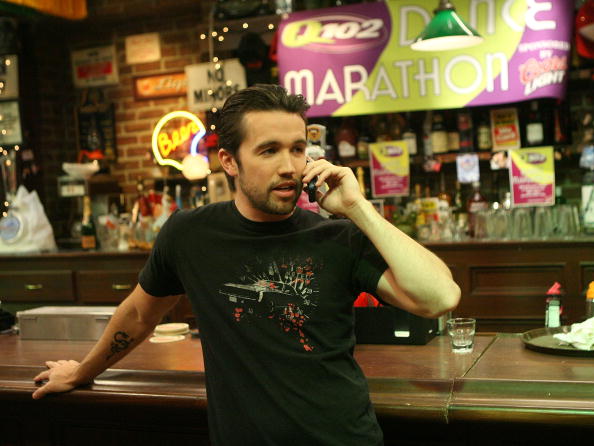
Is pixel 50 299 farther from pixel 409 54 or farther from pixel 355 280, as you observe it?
pixel 355 280

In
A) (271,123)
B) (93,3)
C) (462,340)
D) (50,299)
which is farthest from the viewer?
(93,3)

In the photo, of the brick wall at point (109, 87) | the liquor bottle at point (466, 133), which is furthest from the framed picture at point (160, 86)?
the liquor bottle at point (466, 133)

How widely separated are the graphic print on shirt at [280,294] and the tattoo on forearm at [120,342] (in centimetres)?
45

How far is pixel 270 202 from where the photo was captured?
1.61m

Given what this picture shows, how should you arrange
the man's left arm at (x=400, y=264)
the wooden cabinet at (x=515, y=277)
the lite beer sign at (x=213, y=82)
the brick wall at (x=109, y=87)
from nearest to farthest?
the man's left arm at (x=400, y=264), the wooden cabinet at (x=515, y=277), the lite beer sign at (x=213, y=82), the brick wall at (x=109, y=87)

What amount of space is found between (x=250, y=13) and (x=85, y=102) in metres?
1.79

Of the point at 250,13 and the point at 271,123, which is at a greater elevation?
the point at 250,13

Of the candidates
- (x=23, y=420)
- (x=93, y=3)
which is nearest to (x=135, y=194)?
(x=93, y=3)

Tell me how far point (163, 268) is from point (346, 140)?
3.30 m

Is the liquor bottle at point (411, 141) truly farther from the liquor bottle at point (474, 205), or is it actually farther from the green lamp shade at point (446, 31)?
the green lamp shade at point (446, 31)

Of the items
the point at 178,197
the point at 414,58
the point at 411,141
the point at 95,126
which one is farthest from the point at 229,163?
the point at 95,126

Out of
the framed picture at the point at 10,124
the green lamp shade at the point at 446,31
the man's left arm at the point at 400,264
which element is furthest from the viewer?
the framed picture at the point at 10,124

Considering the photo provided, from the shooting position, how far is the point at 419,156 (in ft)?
16.0

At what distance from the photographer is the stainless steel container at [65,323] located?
8.89ft
